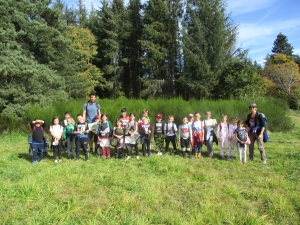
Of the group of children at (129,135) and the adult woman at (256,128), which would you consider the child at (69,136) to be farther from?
the adult woman at (256,128)

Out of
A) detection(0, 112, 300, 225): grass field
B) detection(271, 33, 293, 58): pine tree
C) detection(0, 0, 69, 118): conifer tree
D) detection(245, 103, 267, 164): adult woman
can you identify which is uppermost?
detection(271, 33, 293, 58): pine tree

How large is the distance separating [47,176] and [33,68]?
330 inches

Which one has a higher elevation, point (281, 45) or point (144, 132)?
point (281, 45)

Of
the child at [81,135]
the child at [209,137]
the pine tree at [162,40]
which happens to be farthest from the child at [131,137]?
the pine tree at [162,40]

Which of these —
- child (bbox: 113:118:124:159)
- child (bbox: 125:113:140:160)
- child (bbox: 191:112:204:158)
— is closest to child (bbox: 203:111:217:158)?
child (bbox: 191:112:204:158)

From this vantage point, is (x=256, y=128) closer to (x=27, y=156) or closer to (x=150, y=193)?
(x=150, y=193)

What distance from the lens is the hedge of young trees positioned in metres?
11.8

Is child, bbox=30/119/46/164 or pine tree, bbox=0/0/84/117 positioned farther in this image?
pine tree, bbox=0/0/84/117

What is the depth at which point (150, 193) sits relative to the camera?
149 inches

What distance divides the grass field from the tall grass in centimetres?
481

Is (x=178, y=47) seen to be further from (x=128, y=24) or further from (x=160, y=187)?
(x=160, y=187)

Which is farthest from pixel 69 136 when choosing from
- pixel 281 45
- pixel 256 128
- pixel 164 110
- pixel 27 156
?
pixel 281 45

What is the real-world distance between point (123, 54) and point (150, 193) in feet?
82.6

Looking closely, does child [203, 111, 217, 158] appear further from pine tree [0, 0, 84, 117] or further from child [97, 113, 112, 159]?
pine tree [0, 0, 84, 117]
